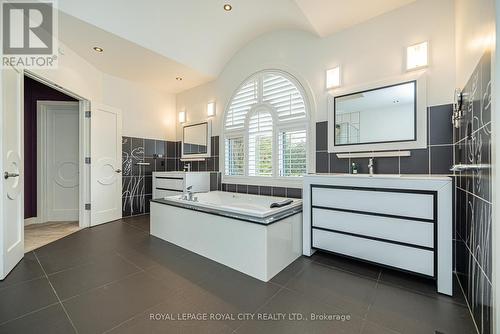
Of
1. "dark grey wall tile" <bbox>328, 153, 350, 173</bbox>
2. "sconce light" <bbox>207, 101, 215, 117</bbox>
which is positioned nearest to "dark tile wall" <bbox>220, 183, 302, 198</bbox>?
"dark grey wall tile" <bbox>328, 153, 350, 173</bbox>

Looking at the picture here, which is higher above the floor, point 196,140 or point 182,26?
point 182,26

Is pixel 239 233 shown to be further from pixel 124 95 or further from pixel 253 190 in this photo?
pixel 124 95

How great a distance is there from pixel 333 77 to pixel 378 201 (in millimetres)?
1587

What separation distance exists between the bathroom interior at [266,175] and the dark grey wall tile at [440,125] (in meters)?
0.01

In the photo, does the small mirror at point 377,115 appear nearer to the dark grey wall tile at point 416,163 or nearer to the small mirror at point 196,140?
the dark grey wall tile at point 416,163

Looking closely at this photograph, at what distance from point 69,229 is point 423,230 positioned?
4334 mm

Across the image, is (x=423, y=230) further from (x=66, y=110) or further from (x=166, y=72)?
(x=66, y=110)

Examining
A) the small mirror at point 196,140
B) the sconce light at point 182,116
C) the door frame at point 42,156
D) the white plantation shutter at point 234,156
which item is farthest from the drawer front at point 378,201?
the door frame at point 42,156

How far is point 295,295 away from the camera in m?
1.62

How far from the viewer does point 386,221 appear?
1.87 metres

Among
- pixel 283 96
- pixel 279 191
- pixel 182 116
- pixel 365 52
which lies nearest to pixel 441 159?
pixel 365 52

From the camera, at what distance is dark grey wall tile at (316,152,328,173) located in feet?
8.90

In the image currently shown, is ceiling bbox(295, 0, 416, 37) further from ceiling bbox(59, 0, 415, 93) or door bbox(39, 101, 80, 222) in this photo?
door bbox(39, 101, 80, 222)

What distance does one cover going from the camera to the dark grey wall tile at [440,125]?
2.01m
